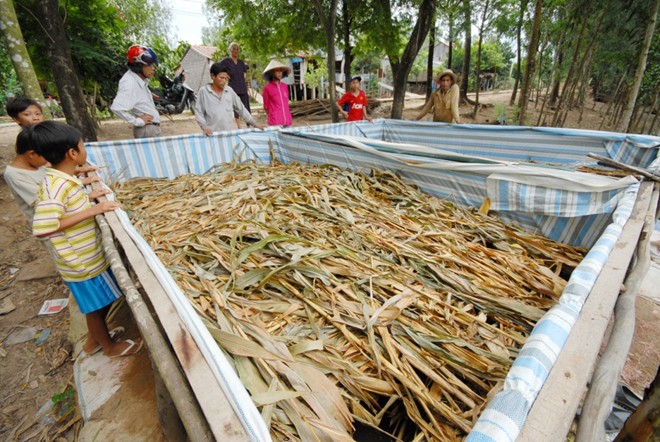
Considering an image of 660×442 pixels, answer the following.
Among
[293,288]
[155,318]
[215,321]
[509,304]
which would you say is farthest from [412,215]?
[155,318]

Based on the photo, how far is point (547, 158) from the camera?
3.34 m

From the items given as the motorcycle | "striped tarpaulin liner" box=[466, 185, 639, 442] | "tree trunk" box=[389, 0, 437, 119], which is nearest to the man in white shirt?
"striped tarpaulin liner" box=[466, 185, 639, 442]

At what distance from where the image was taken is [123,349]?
1788 millimetres

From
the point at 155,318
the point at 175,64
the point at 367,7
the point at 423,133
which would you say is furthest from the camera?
the point at 175,64

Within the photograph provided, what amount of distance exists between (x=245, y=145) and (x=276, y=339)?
3.14 metres

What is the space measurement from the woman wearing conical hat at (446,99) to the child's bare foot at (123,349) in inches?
177

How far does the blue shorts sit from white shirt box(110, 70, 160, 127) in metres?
1.88

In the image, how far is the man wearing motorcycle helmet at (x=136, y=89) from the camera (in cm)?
279

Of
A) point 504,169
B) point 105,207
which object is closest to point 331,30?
point 504,169

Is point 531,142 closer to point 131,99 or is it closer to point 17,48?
point 131,99

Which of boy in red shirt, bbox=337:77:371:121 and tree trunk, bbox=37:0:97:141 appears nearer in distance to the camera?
tree trunk, bbox=37:0:97:141

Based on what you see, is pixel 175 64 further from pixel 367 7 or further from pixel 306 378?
pixel 306 378

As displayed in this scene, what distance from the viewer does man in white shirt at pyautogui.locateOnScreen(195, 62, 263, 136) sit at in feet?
10.9

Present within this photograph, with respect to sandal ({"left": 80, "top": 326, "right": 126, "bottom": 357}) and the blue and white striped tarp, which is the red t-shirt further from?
sandal ({"left": 80, "top": 326, "right": 126, "bottom": 357})
